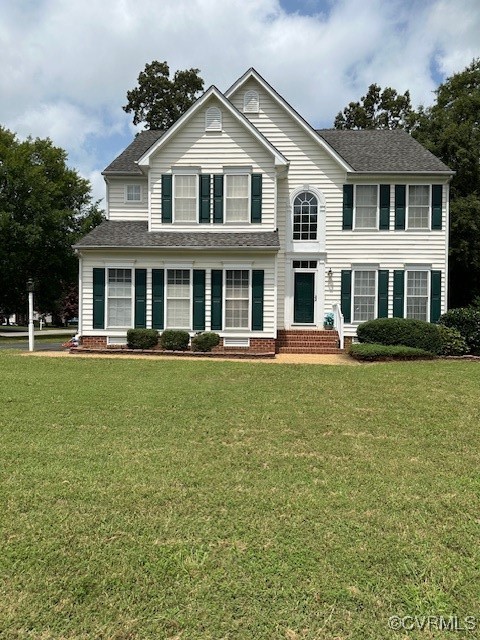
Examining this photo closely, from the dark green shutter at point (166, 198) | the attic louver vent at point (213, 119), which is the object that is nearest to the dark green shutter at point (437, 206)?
the attic louver vent at point (213, 119)

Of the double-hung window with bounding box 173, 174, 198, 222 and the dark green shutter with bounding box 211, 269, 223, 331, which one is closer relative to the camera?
the dark green shutter with bounding box 211, 269, 223, 331

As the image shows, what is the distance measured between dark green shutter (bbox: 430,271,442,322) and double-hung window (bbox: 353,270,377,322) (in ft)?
7.01

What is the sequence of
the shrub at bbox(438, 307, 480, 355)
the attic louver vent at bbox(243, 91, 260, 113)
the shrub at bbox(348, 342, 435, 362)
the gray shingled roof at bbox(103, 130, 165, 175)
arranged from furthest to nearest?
the gray shingled roof at bbox(103, 130, 165, 175) < the attic louver vent at bbox(243, 91, 260, 113) < the shrub at bbox(438, 307, 480, 355) < the shrub at bbox(348, 342, 435, 362)

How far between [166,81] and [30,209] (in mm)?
16928

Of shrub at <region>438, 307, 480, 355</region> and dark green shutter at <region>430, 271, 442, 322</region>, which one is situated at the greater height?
dark green shutter at <region>430, 271, 442, 322</region>

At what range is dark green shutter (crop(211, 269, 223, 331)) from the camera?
15.7 metres

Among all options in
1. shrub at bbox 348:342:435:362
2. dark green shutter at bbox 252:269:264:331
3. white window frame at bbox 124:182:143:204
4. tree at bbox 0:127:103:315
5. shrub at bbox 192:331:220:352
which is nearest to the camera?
shrub at bbox 348:342:435:362

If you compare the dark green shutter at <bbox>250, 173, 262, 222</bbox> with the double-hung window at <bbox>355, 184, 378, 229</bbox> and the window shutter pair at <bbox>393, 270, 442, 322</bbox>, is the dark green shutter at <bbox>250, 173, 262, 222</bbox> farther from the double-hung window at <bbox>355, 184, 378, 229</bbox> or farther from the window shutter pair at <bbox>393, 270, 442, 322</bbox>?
the window shutter pair at <bbox>393, 270, 442, 322</bbox>

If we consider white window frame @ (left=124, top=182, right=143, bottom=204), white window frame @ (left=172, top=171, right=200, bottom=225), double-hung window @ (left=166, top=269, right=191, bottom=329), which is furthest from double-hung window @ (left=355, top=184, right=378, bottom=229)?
white window frame @ (left=124, top=182, right=143, bottom=204)

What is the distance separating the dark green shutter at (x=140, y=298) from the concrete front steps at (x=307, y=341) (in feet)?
15.9

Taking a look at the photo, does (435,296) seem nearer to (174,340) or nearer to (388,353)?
(388,353)

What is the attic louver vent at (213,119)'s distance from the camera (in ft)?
53.1

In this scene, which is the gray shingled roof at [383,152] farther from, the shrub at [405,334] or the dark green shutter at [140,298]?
the dark green shutter at [140,298]

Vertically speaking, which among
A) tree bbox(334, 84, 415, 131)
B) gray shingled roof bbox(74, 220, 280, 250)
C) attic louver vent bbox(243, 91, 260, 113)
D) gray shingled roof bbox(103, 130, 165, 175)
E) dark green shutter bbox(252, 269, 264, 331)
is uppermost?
tree bbox(334, 84, 415, 131)
